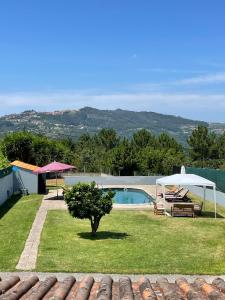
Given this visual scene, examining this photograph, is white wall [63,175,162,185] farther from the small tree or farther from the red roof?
the red roof

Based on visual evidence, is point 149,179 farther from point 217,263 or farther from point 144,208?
point 217,263

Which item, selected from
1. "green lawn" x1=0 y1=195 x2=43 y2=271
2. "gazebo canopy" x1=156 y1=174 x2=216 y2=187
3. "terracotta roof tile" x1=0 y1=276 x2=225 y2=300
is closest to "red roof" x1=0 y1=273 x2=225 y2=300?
"terracotta roof tile" x1=0 y1=276 x2=225 y2=300

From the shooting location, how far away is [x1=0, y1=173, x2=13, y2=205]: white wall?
2789 centimetres

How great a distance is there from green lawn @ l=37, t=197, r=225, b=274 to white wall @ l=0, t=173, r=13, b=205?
5739 millimetres

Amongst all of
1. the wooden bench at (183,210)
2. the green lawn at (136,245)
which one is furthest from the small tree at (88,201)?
the wooden bench at (183,210)

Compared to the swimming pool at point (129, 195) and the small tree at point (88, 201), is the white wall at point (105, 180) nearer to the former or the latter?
the swimming pool at point (129, 195)

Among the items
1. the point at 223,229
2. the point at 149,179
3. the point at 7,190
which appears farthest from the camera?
the point at 149,179

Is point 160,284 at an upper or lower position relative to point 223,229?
upper

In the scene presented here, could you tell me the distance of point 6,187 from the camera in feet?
98.2

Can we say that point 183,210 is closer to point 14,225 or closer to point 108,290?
point 14,225

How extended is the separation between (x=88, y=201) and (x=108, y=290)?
11017mm

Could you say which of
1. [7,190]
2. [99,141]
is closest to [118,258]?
[7,190]

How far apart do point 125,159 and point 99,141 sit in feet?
127

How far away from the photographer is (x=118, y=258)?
1427 centimetres
